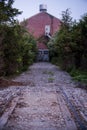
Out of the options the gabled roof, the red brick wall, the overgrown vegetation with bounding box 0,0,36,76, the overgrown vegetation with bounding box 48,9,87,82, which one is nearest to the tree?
the overgrown vegetation with bounding box 0,0,36,76

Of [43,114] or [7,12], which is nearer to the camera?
[43,114]

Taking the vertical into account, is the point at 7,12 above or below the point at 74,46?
above

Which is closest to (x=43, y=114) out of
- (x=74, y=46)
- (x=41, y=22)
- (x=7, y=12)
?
(x=7, y=12)

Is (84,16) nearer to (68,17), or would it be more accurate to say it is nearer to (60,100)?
(68,17)

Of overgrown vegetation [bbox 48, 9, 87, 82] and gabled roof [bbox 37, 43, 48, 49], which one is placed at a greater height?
overgrown vegetation [bbox 48, 9, 87, 82]

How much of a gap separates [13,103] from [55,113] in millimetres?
2212

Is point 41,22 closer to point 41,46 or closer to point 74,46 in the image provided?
point 41,46

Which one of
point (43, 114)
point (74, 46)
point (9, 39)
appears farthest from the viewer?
point (74, 46)

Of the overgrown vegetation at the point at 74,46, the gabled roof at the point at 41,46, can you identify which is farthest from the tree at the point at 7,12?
the gabled roof at the point at 41,46

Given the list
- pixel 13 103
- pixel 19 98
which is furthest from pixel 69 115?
pixel 19 98

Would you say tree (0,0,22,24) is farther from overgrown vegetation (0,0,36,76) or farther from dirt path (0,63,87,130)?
dirt path (0,63,87,130)

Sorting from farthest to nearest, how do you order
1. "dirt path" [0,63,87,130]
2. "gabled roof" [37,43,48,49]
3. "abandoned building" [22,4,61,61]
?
1. "abandoned building" [22,4,61,61]
2. "gabled roof" [37,43,48,49]
3. "dirt path" [0,63,87,130]

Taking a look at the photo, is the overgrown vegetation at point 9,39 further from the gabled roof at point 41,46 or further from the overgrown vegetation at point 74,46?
the gabled roof at point 41,46

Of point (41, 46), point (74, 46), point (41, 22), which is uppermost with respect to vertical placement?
point (41, 22)
